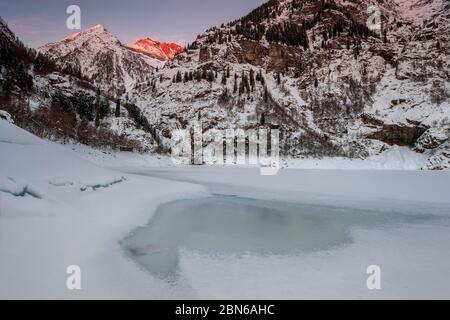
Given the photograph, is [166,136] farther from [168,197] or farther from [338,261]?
[338,261]

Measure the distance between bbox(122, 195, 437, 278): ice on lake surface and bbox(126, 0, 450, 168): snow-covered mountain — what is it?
103 m

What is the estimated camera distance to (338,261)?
948 cm

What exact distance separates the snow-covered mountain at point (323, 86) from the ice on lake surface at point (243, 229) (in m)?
103

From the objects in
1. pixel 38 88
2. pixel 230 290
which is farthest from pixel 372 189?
pixel 38 88

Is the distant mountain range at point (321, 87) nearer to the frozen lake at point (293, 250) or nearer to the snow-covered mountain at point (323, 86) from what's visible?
the snow-covered mountain at point (323, 86)

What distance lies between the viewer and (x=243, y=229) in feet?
44.9

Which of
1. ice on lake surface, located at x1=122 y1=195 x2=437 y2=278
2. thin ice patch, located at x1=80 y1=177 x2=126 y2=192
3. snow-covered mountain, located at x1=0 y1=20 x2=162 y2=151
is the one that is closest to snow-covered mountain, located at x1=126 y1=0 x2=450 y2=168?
snow-covered mountain, located at x1=0 y1=20 x2=162 y2=151

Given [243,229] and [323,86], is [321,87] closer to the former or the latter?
[323,86]

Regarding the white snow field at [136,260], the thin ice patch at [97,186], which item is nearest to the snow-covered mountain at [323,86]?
the thin ice patch at [97,186]

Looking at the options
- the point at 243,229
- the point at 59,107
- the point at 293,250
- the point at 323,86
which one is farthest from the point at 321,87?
the point at 293,250

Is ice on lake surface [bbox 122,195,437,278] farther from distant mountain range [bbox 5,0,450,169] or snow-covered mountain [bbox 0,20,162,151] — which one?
distant mountain range [bbox 5,0,450,169]

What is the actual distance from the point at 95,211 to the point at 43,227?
414cm

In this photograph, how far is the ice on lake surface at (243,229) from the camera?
1016 cm

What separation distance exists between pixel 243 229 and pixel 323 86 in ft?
522
